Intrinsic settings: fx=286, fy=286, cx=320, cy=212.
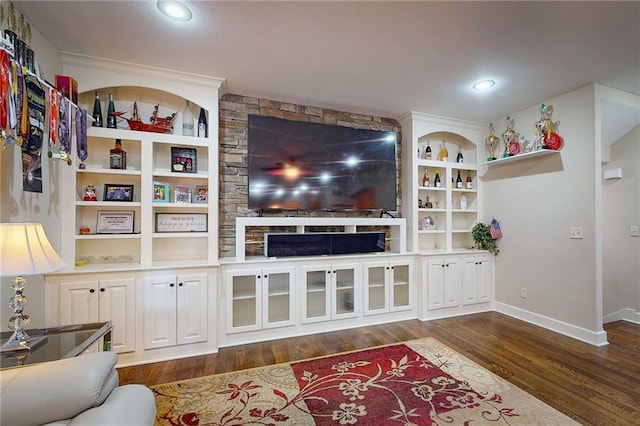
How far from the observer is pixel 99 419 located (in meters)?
0.98

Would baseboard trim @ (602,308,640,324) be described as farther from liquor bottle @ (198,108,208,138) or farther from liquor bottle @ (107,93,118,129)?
liquor bottle @ (107,93,118,129)

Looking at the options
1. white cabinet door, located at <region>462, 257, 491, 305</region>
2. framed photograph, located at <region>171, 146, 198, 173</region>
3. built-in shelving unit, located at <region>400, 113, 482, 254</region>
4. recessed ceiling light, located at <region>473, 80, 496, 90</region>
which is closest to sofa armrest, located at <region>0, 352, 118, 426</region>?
framed photograph, located at <region>171, 146, 198, 173</region>

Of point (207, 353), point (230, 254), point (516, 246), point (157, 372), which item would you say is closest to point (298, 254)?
point (230, 254)

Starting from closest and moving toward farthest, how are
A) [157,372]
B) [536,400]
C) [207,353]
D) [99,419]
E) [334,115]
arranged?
[99,419] → [536,400] → [157,372] → [207,353] → [334,115]

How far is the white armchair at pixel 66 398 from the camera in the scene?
3.15ft

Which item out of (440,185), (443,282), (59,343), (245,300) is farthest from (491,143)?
(59,343)

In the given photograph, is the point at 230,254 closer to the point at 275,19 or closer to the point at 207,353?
the point at 207,353

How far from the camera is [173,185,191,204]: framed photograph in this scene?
2.89m

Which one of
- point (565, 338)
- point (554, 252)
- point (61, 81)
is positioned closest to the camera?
point (61, 81)

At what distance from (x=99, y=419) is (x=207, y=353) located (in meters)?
1.84

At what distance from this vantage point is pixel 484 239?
395cm

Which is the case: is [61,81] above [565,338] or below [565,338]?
above

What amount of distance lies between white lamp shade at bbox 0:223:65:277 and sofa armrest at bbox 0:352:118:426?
1.62 feet

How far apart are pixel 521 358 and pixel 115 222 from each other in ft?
13.0
